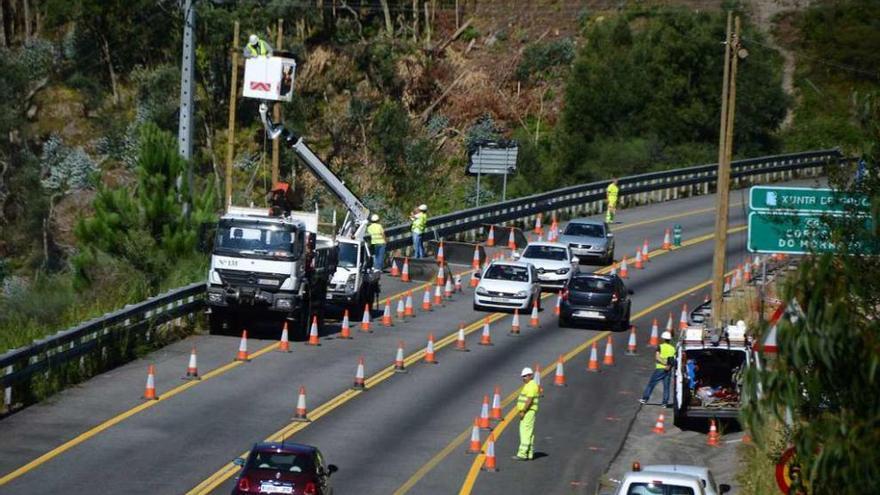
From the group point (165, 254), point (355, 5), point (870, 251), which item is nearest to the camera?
point (870, 251)

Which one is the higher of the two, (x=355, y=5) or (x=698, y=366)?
(x=355, y=5)

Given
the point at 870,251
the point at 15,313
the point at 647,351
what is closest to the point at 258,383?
the point at 15,313

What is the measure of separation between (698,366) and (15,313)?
633 inches

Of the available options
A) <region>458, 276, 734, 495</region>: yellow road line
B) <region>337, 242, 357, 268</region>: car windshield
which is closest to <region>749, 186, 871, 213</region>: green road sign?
<region>458, 276, 734, 495</region>: yellow road line

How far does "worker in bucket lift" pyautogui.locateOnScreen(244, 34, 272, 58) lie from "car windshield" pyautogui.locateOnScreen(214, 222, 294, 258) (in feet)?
53.2

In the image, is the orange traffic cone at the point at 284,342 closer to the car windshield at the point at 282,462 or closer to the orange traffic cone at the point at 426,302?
the orange traffic cone at the point at 426,302

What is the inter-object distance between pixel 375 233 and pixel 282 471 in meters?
23.6

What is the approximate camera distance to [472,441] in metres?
27.4

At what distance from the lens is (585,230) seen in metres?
50.5

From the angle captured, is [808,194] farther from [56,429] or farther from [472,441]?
[56,429]

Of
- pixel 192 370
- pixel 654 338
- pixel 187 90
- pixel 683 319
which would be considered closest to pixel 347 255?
pixel 187 90

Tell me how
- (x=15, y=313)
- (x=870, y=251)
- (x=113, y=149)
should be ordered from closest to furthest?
(x=870, y=251)
(x=15, y=313)
(x=113, y=149)

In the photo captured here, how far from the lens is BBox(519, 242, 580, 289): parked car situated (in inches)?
1774

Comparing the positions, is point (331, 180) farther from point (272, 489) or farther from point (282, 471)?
point (272, 489)
